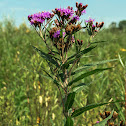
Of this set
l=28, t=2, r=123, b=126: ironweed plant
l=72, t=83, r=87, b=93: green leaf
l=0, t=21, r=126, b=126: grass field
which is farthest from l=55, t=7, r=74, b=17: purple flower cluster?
l=72, t=83, r=87, b=93: green leaf

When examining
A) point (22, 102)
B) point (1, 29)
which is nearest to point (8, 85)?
point (22, 102)

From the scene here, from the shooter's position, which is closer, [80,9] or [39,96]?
[80,9]

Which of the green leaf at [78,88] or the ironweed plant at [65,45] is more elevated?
the ironweed plant at [65,45]

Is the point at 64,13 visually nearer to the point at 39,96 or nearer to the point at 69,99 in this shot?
the point at 69,99

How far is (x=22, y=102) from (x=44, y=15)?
170cm

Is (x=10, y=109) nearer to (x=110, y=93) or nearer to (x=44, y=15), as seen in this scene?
(x=44, y=15)

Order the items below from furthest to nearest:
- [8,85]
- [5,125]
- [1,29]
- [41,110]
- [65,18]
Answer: [1,29] < [8,85] < [41,110] < [5,125] < [65,18]

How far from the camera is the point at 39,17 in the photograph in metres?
1.15

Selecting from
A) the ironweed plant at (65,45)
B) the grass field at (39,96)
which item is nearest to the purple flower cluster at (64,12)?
the ironweed plant at (65,45)

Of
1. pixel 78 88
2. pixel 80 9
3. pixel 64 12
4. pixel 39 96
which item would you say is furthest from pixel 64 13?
pixel 39 96

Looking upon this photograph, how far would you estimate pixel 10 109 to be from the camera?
6.25 ft

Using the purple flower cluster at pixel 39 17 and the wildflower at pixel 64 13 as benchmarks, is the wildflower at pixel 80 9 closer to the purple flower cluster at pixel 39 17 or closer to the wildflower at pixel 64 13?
the wildflower at pixel 64 13

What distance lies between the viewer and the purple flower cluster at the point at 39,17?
44.6 inches

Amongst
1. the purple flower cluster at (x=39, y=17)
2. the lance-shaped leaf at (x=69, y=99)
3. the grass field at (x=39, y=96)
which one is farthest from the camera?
the grass field at (x=39, y=96)
